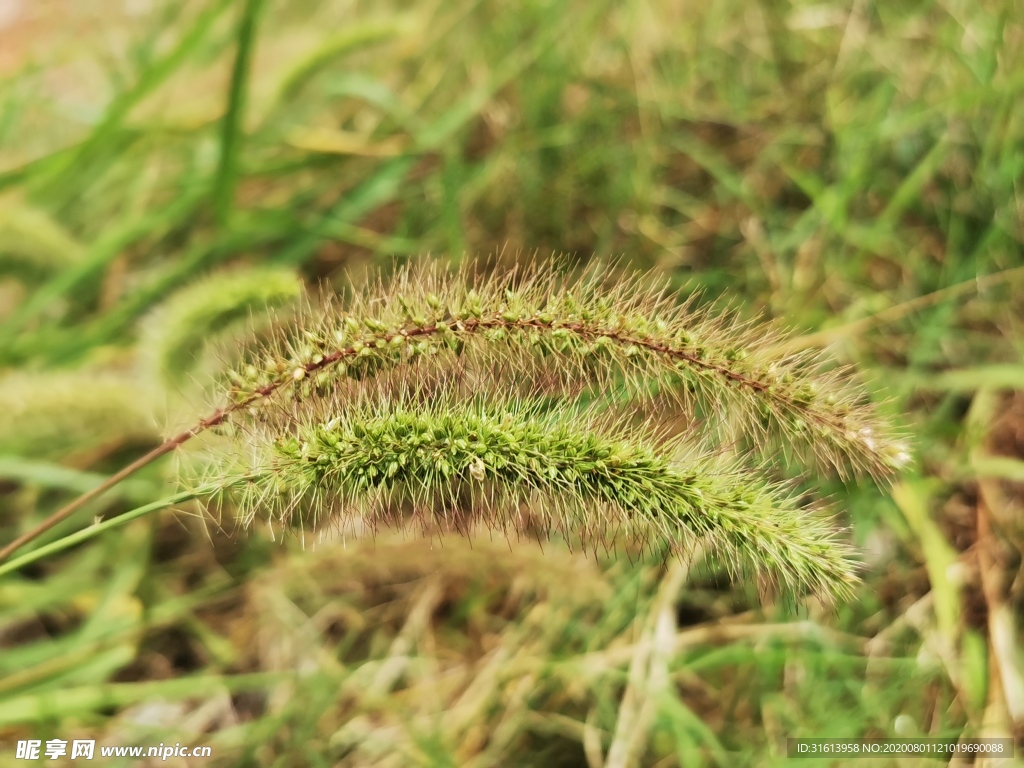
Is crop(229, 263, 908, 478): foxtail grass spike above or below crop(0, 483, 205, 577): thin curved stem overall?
above

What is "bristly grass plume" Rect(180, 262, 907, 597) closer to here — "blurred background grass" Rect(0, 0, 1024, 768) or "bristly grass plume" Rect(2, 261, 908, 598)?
"bristly grass plume" Rect(2, 261, 908, 598)

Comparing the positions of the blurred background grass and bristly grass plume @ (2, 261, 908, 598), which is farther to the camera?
the blurred background grass

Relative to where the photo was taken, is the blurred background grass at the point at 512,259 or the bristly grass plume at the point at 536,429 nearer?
the bristly grass plume at the point at 536,429

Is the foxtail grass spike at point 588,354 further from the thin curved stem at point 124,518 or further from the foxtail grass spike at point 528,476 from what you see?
the thin curved stem at point 124,518

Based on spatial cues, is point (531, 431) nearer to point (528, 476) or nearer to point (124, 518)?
point (528, 476)

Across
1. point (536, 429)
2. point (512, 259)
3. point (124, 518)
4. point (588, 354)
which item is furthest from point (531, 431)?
point (512, 259)

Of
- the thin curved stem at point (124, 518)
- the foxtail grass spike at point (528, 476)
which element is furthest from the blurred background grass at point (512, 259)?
the foxtail grass spike at point (528, 476)

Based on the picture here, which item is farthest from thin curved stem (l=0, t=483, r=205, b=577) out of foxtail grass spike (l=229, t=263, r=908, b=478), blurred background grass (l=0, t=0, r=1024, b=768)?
blurred background grass (l=0, t=0, r=1024, b=768)
